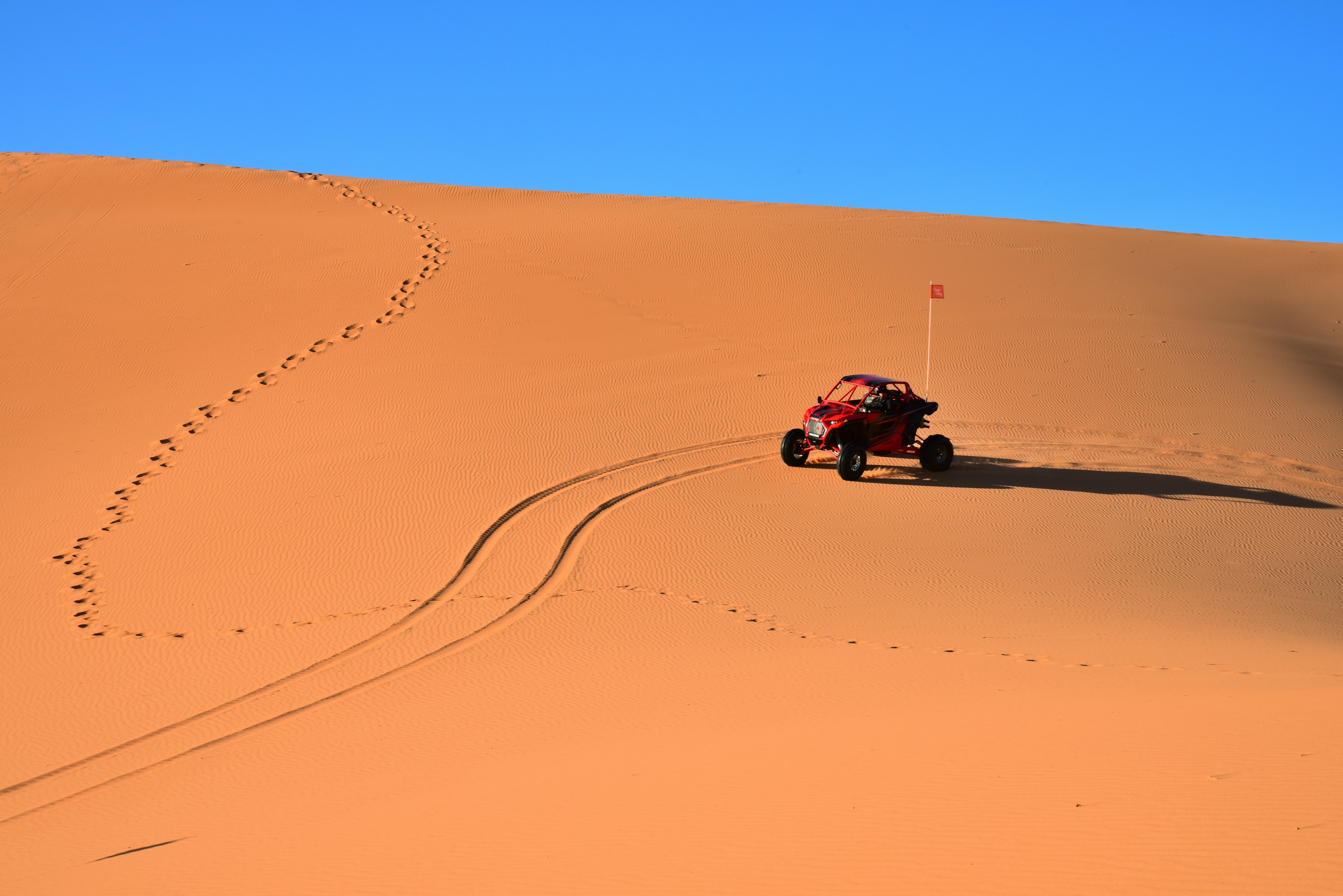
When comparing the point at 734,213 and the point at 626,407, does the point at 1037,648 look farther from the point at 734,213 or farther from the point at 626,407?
the point at 734,213

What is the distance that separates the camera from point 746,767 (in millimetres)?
6113

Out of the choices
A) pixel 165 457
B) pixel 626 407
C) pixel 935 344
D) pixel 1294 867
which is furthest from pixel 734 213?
pixel 1294 867

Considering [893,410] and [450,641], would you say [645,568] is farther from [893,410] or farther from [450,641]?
[893,410]

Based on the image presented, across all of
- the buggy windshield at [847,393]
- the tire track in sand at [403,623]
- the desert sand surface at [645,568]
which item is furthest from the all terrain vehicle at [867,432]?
the tire track in sand at [403,623]

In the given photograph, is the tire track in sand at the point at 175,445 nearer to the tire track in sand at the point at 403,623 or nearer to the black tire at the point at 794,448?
the tire track in sand at the point at 403,623

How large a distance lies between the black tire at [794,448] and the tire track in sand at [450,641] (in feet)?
1.58

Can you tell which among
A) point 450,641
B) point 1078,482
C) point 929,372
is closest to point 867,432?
point 1078,482

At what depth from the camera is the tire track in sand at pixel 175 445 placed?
10188 millimetres

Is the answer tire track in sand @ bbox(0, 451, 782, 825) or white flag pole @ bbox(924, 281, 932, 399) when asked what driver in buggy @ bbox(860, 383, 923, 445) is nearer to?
tire track in sand @ bbox(0, 451, 782, 825)

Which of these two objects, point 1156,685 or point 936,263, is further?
point 936,263

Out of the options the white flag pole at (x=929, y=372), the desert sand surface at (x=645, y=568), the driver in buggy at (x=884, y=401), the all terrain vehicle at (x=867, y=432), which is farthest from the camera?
the white flag pole at (x=929, y=372)

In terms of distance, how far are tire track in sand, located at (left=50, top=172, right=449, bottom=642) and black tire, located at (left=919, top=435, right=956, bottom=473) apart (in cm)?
936

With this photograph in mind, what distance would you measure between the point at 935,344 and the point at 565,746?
14034 mm

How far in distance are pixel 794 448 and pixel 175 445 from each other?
28.4 feet
